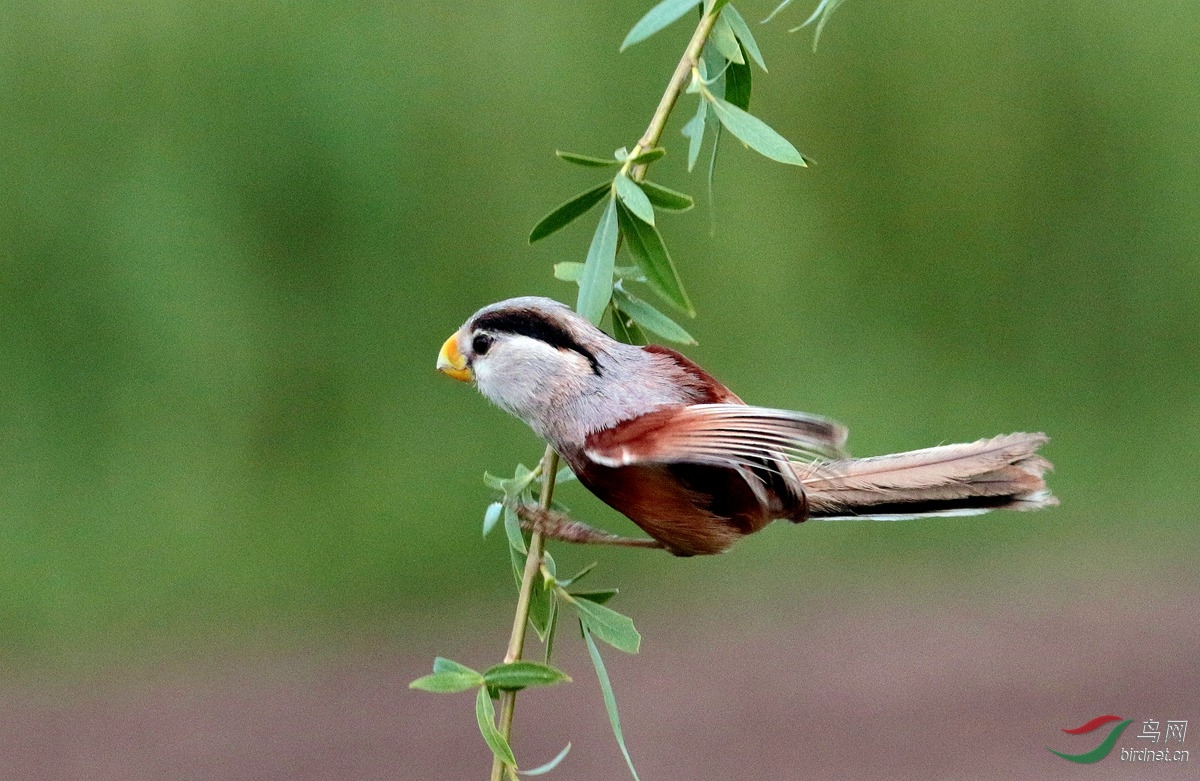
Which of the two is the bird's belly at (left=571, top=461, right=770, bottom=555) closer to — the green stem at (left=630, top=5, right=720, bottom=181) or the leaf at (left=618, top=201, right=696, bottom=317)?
the leaf at (left=618, top=201, right=696, bottom=317)

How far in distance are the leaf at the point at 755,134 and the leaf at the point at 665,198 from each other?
101 mm

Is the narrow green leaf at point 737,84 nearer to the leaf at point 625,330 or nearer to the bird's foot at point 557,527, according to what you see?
the leaf at point 625,330

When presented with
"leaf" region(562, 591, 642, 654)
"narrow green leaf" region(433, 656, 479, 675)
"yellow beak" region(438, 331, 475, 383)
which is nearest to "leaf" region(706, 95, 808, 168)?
"yellow beak" region(438, 331, 475, 383)

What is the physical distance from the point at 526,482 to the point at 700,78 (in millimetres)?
538

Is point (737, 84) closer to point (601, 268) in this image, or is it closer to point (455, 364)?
point (601, 268)

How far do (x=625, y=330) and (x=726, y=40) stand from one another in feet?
1.32

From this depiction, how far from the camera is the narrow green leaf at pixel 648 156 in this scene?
4.71 ft

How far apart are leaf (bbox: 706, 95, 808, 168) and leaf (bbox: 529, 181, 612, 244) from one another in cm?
16

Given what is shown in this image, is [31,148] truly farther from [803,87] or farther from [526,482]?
[526,482]

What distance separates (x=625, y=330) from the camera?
1714 mm

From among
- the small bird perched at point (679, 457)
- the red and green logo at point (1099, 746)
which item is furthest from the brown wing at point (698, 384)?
the red and green logo at point (1099, 746)

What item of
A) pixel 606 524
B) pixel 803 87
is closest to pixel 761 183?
pixel 803 87

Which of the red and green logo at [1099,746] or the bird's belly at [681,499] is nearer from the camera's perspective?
the bird's belly at [681,499]

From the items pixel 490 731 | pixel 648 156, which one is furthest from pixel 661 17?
pixel 490 731
